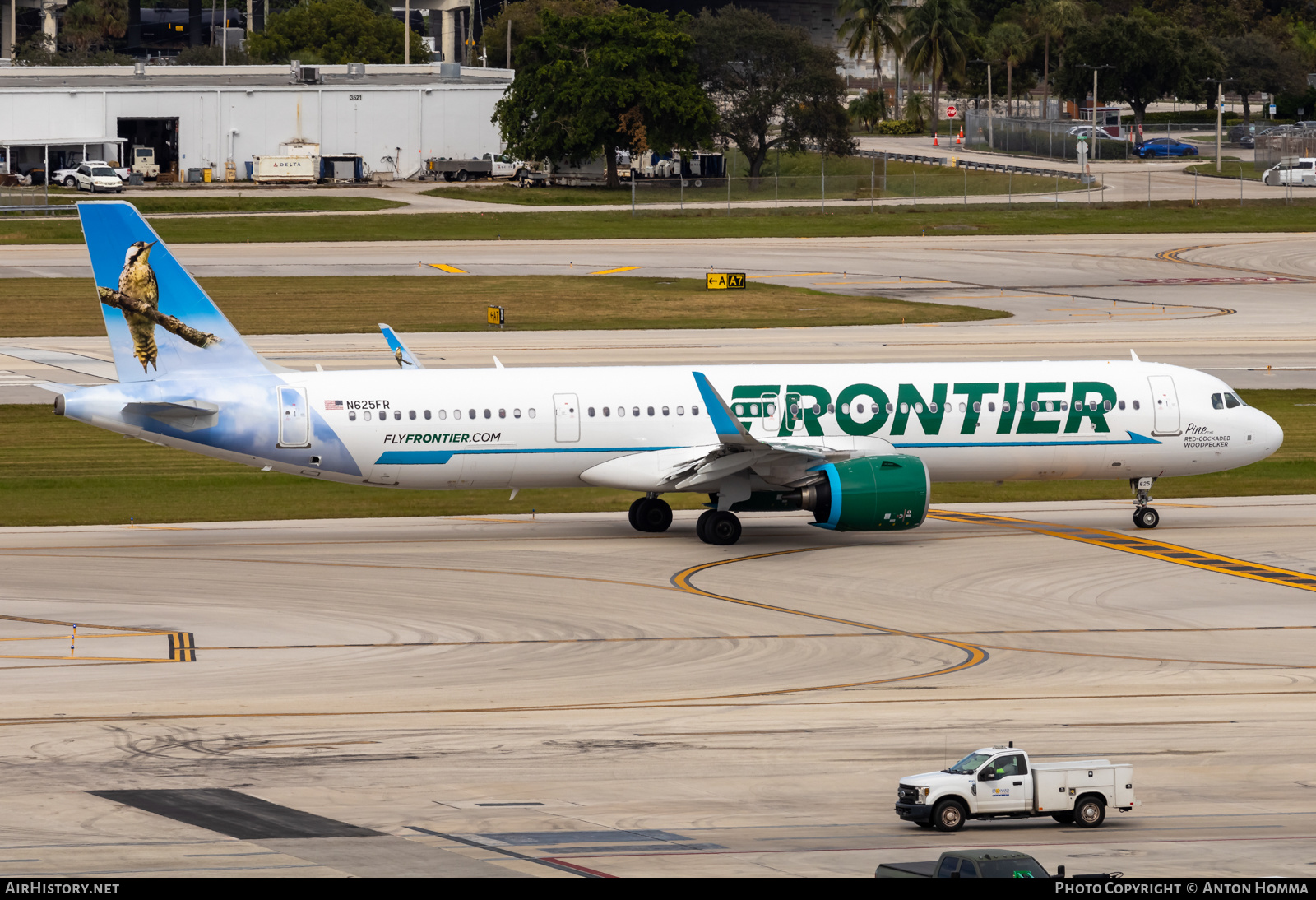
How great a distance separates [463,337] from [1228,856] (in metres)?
62.4

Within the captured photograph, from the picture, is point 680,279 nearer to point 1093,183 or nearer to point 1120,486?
point 1120,486

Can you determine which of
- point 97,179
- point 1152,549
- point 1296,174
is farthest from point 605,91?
point 1152,549

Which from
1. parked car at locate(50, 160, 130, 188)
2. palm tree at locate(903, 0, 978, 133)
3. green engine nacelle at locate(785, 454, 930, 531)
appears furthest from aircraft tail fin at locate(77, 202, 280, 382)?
palm tree at locate(903, 0, 978, 133)

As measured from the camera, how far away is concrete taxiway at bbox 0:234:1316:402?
72.6 m

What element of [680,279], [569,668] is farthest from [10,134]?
[569,668]

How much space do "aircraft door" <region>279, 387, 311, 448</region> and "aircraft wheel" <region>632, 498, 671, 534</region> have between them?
29.2 feet

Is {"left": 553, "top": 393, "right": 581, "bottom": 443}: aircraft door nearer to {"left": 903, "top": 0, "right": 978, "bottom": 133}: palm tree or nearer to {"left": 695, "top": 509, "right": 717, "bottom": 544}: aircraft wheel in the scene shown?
{"left": 695, "top": 509, "right": 717, "bottom": 544}: aircraft wheel

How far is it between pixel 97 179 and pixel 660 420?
349 feet

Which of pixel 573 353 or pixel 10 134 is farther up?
pixel 10 134

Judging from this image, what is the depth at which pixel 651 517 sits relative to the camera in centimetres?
4475

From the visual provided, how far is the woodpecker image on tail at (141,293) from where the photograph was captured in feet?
136

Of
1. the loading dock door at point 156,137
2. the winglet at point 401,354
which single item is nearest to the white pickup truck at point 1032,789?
the winglet at point 401,354

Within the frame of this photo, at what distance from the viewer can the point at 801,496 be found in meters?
42.1

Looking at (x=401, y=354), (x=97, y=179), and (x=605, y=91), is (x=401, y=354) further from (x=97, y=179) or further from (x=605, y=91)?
(x=97, y=179)
